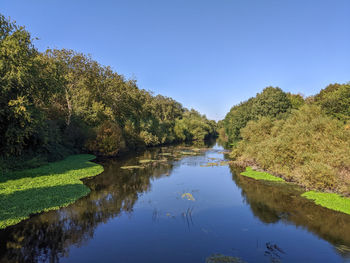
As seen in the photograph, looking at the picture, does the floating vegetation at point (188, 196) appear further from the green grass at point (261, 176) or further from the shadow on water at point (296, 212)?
the green grass at point (261, 176)

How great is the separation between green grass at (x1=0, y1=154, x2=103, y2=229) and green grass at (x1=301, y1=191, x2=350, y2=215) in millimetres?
19966

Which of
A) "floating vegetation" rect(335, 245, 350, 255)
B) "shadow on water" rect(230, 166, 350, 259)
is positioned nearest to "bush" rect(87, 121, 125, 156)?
"shadow on water" rect(230, 166, 350, 259)

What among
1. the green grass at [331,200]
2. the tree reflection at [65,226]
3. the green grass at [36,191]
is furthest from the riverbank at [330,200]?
the green grass at [36,191]

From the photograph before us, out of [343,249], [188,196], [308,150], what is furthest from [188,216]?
[308,150]

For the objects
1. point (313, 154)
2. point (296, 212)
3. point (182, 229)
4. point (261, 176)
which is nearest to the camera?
point (182, 229)

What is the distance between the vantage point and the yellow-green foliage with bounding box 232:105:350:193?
1823 cm

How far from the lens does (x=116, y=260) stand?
10523mm

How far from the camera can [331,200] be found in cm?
1712

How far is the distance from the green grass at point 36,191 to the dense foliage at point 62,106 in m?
3.88

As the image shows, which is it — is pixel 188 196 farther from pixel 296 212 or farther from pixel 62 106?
pixel 62 106

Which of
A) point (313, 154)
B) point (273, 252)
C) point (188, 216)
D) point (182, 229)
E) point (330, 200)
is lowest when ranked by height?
point (273, 252)

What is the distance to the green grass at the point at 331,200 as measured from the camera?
51.8 ft

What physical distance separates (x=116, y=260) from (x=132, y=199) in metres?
9.22

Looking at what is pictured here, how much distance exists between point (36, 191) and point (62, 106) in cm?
3260
